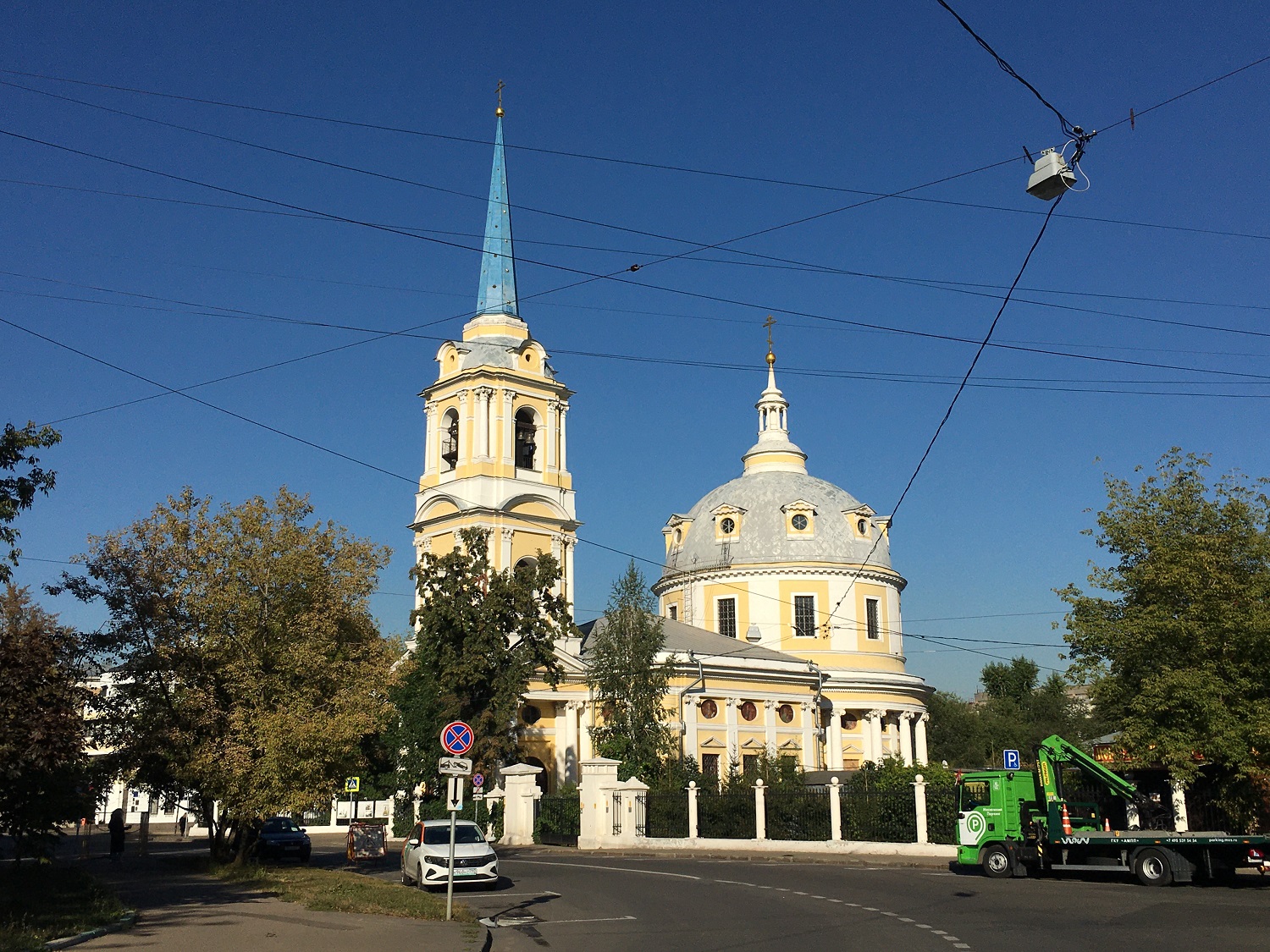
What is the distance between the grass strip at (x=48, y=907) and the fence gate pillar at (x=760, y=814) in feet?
56.2

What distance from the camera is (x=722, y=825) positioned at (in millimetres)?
34812

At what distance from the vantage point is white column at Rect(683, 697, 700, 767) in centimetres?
4962

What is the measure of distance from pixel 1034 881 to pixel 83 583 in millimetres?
20271

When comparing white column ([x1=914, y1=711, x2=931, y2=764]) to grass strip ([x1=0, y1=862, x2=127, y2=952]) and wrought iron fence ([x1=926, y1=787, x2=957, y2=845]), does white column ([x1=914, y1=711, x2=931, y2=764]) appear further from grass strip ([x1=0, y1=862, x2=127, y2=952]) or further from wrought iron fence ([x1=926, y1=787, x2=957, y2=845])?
grass strip ([x1=0, y1=862, x2=127, y2=952])

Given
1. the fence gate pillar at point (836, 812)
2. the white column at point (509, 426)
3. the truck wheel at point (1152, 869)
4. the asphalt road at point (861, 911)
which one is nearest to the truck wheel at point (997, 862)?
the asphalt road at point (861, 911)

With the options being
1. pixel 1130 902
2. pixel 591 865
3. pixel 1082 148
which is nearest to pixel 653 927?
pixel 1130 902

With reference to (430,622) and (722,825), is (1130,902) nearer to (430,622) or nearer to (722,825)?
(722,825)

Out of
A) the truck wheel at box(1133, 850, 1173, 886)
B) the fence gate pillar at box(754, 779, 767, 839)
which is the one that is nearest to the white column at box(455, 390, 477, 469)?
the fence gate pillar at box(754, 779, 767, 839)

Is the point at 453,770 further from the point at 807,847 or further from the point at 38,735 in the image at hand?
the point at 807,847

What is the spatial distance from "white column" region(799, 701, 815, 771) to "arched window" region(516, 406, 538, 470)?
17.5m

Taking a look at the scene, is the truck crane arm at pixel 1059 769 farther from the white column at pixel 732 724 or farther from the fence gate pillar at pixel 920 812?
the white column at pixel 732 724

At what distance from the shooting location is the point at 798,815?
110 ft

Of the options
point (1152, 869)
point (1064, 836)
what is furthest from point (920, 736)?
point (1152, 869)

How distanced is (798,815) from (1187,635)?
39.0 feet
